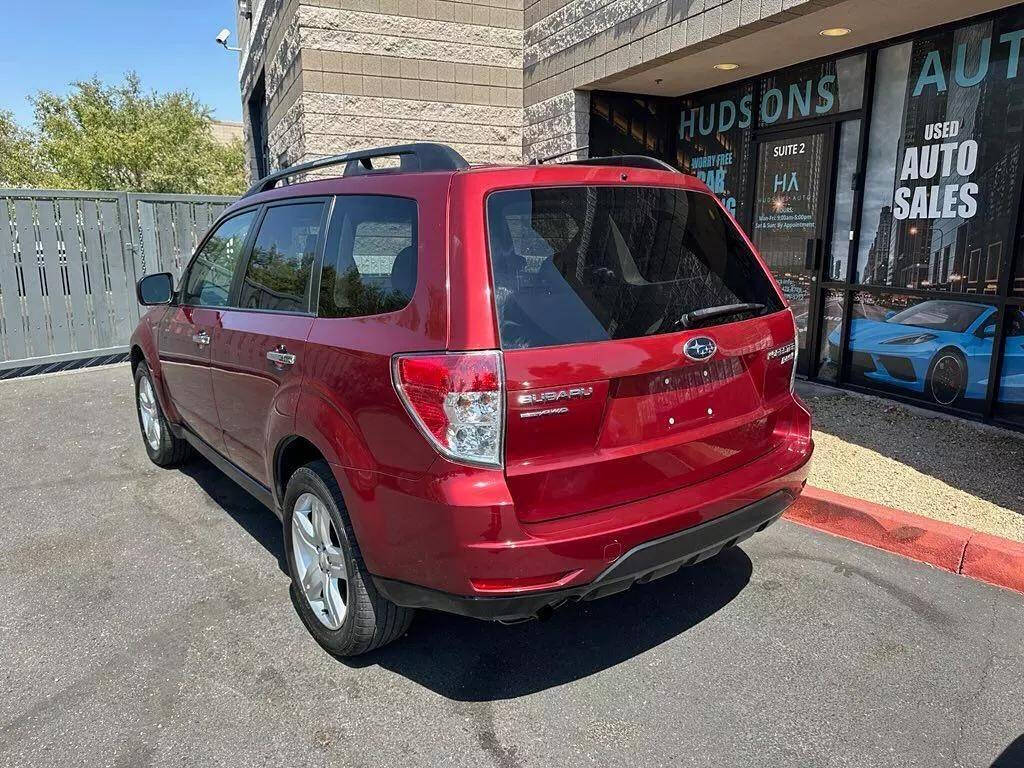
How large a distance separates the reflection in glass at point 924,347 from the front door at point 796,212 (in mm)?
526

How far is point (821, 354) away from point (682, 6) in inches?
139

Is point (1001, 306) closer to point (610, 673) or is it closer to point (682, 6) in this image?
point (682, 6)

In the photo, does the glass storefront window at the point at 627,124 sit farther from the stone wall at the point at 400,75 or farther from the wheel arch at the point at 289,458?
the wheel arch at the point at 289,458

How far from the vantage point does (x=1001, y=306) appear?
5598 millimetres

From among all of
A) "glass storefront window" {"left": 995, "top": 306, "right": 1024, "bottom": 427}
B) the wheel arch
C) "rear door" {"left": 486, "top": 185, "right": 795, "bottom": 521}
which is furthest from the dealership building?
the wheel arch

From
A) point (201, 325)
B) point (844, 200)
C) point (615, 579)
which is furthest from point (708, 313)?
point (844, 200)

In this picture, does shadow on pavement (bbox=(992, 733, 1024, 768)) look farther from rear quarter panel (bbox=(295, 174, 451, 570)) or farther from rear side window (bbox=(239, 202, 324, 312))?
rear side window (bbox=(239, 202, 324, 312))

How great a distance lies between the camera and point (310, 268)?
308 cm

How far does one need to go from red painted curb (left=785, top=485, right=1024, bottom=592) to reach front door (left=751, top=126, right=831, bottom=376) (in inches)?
139

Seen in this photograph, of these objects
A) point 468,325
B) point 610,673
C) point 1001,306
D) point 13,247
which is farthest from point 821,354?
point 13,247

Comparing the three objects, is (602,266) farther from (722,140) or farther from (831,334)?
(722,140)

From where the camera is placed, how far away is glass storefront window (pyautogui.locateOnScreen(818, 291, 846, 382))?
708 cm

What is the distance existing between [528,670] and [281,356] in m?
1.60

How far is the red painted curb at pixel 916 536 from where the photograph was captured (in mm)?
3543
